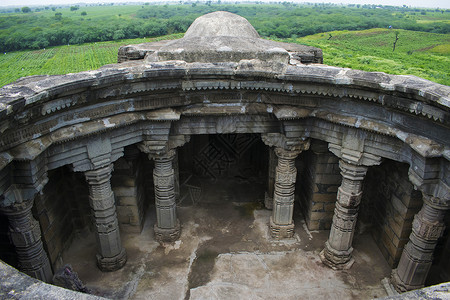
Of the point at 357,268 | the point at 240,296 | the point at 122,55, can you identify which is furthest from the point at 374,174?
the point at 122,55

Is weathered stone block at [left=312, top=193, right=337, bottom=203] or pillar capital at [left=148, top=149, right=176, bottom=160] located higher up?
pillar capital at [left=148, top=149, right=176, bottom=160]

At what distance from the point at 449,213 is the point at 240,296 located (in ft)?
15.1

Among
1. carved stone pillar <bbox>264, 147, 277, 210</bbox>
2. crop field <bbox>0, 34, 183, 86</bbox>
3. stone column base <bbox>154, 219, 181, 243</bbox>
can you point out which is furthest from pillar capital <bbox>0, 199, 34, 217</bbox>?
crop field <bbox>0, 34, 183, 86</bbox>

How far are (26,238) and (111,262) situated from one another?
217 centimetres

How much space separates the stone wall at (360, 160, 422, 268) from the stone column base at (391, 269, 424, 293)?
0.64 meters

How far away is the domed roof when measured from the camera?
9.88 meters

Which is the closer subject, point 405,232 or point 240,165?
point 405,232

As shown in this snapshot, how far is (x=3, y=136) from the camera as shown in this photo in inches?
196

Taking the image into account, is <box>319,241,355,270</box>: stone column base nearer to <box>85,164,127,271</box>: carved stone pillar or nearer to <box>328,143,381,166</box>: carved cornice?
<box>328,143,381,166</box>: carved cornice

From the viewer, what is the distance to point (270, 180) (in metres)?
9.82

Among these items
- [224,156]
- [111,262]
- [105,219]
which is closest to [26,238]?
[105,219]

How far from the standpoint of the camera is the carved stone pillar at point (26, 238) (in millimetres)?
5777

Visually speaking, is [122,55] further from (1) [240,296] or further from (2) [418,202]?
(2) [418,202]

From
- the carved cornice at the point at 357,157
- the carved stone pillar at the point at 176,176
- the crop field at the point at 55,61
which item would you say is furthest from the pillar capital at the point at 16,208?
the crop field at the point at 55,61
